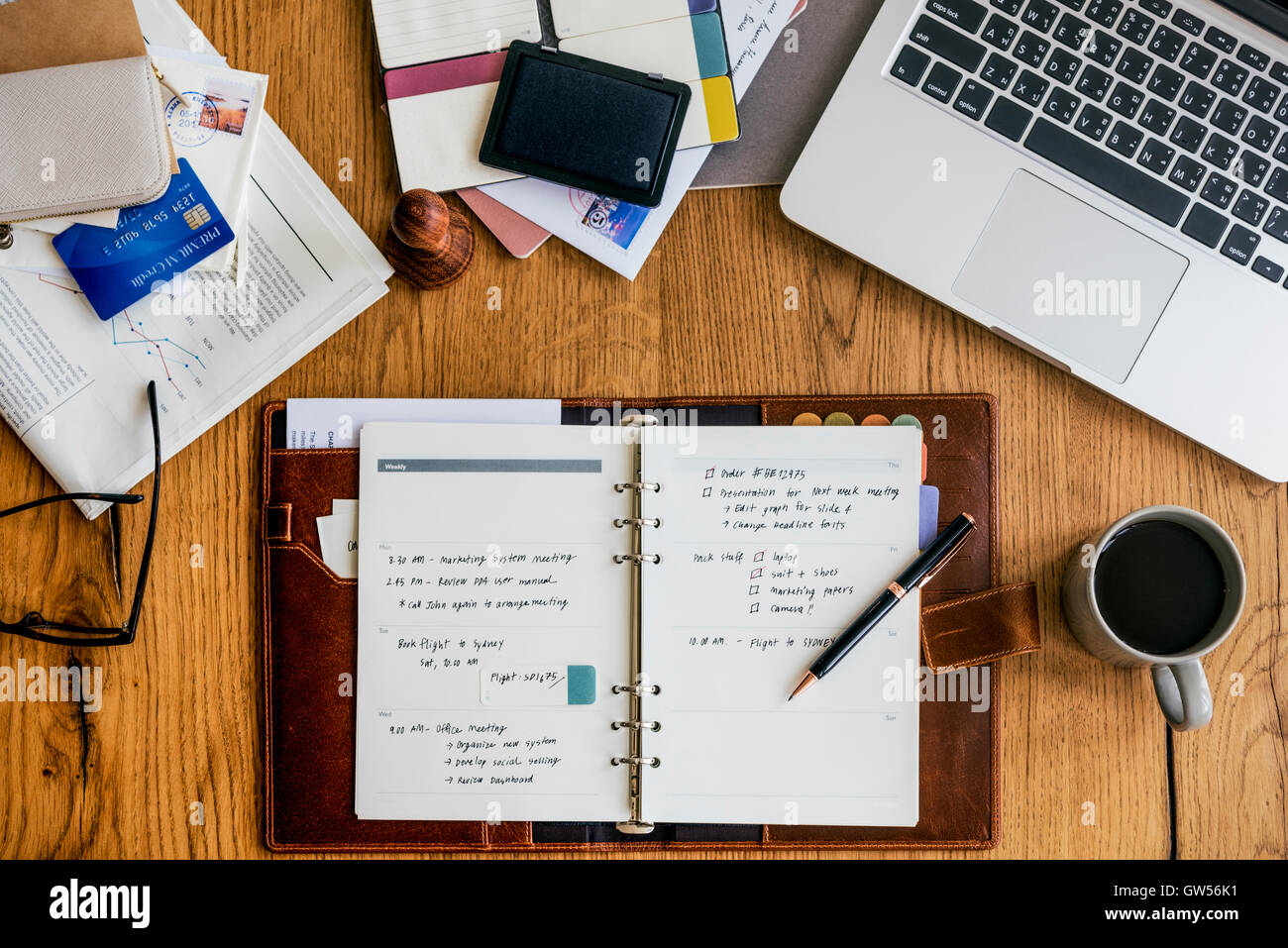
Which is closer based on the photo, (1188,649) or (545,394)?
(1188,649)

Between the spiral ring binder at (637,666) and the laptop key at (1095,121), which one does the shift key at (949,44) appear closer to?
the laptop key at (1095,121)

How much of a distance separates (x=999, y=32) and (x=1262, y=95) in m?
0.23

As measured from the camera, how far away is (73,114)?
63 cm

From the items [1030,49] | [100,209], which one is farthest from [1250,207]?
[100,209]

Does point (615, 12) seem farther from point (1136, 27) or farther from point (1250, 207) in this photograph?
point (1250, 207)

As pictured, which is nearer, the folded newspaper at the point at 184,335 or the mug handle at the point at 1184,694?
the mug handle at the point at 1184,694

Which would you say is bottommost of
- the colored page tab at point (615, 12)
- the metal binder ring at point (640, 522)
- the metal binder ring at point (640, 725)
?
the metal binder ring at point (640, 725)

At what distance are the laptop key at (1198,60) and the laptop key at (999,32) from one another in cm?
15

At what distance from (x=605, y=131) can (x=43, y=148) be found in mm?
483

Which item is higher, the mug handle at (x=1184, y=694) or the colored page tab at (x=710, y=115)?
the colored page tab at (x=710, y=115)

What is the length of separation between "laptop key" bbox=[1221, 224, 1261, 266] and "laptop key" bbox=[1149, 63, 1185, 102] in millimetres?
128

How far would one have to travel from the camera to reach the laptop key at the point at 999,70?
64 cm

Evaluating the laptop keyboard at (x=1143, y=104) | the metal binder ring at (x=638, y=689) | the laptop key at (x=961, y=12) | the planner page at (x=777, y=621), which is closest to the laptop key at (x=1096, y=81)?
the laptop keyboard at (x=1143, y=104)
